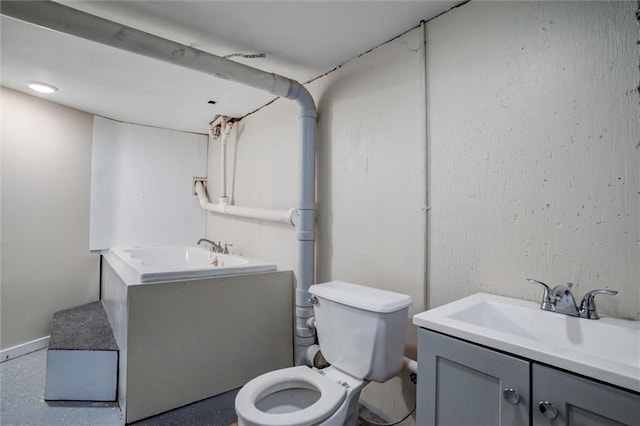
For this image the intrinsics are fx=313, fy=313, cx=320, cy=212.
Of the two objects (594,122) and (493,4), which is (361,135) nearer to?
(493,4)

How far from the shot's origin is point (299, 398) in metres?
1.47

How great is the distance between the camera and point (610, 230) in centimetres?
102

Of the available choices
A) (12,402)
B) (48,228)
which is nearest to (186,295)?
(12,402)

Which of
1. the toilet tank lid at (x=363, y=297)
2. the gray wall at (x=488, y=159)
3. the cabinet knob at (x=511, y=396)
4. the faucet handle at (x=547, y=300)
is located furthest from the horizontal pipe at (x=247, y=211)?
the cabinet knob at (x=511, y=396)

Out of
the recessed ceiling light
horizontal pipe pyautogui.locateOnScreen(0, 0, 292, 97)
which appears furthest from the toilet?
the recessed ceiling light

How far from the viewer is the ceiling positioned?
1.47 meters

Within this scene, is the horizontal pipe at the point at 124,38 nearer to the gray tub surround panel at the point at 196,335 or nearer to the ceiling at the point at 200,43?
the ceiling at the point at 200,43

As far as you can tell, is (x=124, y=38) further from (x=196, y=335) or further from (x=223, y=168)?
(x=223, y=168)

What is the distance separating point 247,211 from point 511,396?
2.24 meters

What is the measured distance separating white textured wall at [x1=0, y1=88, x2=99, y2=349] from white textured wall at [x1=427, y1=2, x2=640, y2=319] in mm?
3031

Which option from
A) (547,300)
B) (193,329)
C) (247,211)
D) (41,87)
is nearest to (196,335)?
(193,329)

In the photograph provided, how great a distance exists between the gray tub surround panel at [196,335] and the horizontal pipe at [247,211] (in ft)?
1.35

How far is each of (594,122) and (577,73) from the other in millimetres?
185

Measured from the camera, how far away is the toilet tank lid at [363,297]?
132cm
